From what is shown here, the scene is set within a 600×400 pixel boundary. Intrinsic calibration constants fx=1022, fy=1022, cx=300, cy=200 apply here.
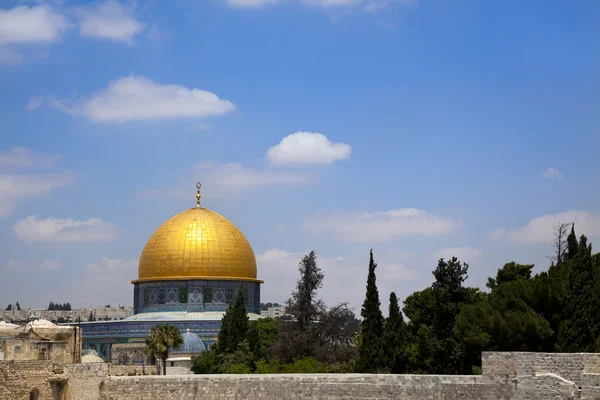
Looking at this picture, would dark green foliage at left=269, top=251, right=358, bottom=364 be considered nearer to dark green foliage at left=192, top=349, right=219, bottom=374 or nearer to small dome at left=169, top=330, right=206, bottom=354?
dark green foliage at left=192, top=349, right=219, bottom=374

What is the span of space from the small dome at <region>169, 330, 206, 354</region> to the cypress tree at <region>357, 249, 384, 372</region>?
56.4 ft

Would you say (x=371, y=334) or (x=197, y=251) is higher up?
(x=197, y=251)

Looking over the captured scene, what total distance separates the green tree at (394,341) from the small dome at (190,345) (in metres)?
17.3

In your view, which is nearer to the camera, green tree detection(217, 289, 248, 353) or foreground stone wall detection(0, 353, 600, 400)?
foreground stone wall detection(0, 353, 600, 400)

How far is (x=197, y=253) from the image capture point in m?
55.8

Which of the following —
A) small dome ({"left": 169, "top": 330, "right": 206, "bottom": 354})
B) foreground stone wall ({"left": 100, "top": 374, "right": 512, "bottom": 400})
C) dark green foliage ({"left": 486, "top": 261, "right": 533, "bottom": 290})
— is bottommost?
foreground stone wall ({"left": 100, "top": 374, "right": 512, "bottom": 400})

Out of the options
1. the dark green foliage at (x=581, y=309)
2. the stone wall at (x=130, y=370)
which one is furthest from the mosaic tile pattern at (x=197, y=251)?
the dark green foliage at (x=581, y=309)

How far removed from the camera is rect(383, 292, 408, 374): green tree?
30938 millimetres

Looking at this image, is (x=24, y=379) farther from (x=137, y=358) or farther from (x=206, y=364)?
(x=137, y=358)

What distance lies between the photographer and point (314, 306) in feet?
122

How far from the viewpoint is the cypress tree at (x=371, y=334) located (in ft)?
101

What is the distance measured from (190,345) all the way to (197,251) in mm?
8929

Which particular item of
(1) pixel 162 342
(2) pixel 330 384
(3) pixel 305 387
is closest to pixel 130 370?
(1) pixel 162 342

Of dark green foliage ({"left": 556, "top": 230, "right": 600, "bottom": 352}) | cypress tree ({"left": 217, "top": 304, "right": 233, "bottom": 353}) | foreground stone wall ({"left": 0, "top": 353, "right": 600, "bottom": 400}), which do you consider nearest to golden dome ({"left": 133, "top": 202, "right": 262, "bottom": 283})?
cypress tree ({"left": 217, "top": 304, "right": 233, "bottom": 353})
